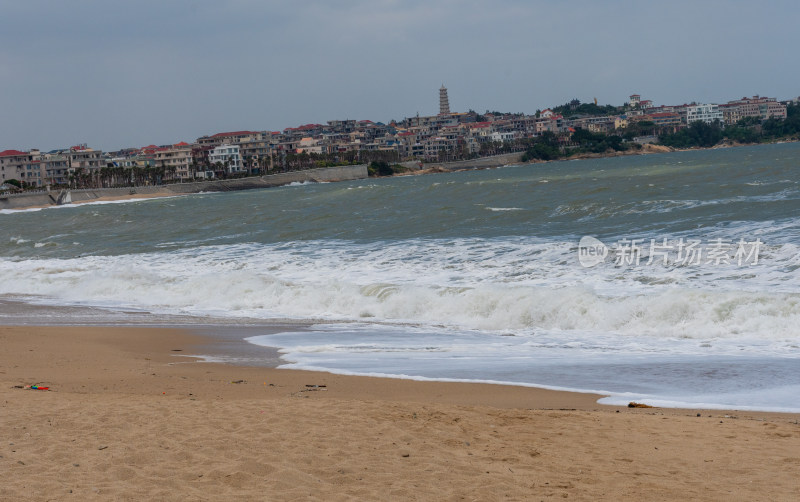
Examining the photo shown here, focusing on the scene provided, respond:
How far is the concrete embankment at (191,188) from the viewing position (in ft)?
336

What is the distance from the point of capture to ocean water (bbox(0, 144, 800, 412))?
9.87 meters

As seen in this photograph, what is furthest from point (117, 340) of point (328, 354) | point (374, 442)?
point (374, 442)

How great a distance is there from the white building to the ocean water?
447 ft

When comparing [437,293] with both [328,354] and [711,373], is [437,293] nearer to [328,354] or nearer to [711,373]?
[328,354]

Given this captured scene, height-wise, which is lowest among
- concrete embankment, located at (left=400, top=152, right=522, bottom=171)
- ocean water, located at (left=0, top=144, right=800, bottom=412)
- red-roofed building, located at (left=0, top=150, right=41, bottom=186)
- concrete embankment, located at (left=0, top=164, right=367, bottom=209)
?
ocean water, located at (left=0, top=144, right=800, bottom=412)

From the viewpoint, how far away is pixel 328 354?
1127 centimetres

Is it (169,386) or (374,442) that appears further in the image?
(169,386)

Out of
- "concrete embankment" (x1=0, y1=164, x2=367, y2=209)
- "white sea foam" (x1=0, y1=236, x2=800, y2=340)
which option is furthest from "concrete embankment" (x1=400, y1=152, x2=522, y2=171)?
"white sea foam" (x1=0, y1=236, x2=800, y2=340)

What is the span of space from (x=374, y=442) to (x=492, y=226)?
22.5 m

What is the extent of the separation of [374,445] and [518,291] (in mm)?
8980

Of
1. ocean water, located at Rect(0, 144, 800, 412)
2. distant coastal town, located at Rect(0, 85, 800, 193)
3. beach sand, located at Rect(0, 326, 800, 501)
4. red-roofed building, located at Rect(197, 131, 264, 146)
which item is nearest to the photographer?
beach sand, located at Rect(0, 326, 800, 501)

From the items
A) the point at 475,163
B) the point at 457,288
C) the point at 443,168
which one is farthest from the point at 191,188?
the point at 457,288

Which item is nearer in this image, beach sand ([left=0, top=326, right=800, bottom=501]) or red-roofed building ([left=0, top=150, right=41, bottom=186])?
beach sand ([left=0, top=326, right=800, bottom=501])

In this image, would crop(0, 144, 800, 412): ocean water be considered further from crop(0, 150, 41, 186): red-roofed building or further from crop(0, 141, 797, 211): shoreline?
crop(0, 150, 41, 186): red-roofed building
